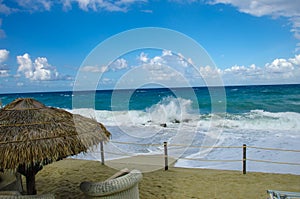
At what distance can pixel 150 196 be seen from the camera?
404 cm

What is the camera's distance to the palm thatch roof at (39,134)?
2.58 metres

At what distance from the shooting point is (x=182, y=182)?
463 centimetres

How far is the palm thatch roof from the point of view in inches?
102

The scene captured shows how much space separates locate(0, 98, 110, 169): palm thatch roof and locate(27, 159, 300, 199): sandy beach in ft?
4.85

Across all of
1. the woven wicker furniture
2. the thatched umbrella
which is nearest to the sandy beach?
the woven wicker furniture

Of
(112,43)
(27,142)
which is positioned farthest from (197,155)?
(27,142)

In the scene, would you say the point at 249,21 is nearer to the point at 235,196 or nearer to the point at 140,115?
the point at 140,115

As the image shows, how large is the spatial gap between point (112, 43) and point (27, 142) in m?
1.89

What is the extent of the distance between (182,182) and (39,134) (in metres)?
2.80

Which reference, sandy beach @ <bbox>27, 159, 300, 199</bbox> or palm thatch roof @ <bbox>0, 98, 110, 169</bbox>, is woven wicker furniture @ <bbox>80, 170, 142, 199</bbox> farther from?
sandy beach @ <bbox>27, 159, 300, 199</bbox>

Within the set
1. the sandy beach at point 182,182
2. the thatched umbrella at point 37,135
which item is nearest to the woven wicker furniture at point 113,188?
the thatched umbrella at point 37,135

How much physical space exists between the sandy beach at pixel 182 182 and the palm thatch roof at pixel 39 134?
1477 millimetres

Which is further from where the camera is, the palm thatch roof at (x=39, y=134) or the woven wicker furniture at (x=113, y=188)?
the woven wicker furniture at (x=113, y=188)

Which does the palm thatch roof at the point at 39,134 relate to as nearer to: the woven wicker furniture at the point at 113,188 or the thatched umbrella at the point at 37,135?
the thatched umbrella at the point at 37,135
